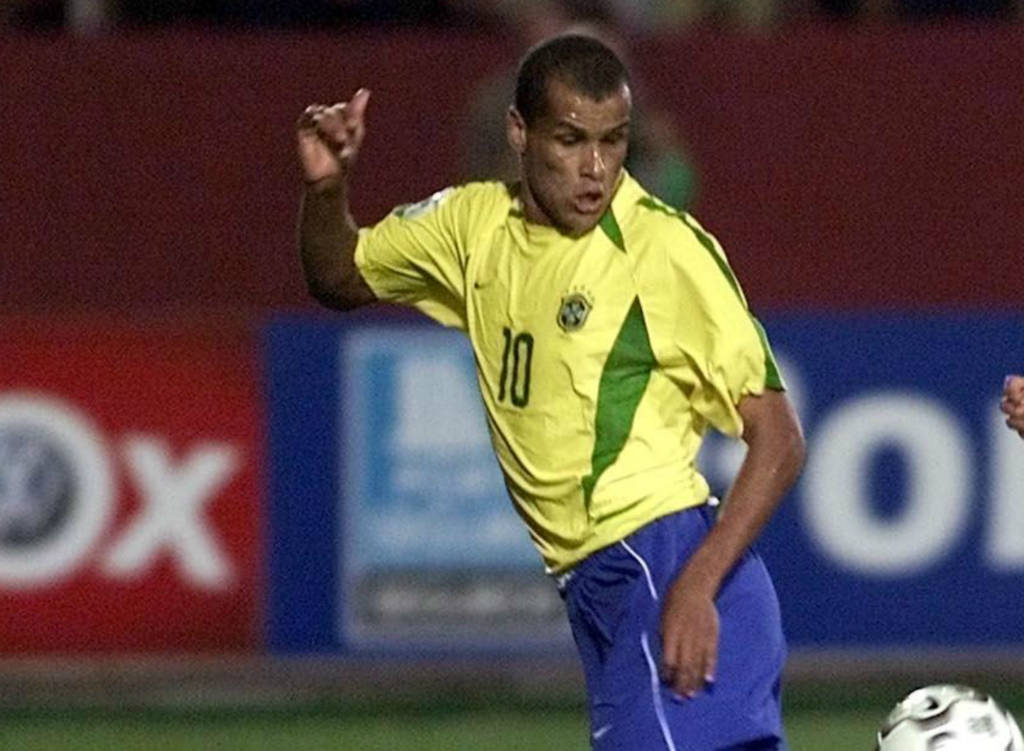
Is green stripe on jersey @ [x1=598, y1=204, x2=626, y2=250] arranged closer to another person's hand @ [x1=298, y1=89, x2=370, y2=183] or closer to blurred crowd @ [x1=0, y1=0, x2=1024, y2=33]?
another person's hand @ [x1=298, y1=89, x2=370, y2=183]

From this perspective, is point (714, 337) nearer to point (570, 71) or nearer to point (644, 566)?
point (644, 566)

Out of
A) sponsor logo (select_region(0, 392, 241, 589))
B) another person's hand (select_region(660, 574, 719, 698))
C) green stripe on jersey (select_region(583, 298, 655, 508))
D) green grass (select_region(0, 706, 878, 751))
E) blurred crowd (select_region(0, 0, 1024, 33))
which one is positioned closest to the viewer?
another person's hand (select_region(660, 574, 719, 698))

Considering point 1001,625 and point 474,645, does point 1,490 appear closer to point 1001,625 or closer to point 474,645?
point 474,645

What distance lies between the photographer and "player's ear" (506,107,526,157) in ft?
21.4

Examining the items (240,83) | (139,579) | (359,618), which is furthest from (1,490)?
(240,83)

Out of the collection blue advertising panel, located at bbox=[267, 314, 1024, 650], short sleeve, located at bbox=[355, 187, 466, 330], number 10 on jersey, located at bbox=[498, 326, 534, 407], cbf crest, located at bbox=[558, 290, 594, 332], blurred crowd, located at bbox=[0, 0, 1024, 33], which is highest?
blurred crowd, located at bbox=[0, 0, 1024, 33]

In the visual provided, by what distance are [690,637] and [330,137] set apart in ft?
4.06

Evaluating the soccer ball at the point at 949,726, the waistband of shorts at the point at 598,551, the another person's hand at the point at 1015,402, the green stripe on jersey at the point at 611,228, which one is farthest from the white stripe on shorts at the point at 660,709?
the another person's hand at the point at 1015,402

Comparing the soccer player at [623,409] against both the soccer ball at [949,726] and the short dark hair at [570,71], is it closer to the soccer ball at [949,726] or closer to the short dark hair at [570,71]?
the short dark hair at [570,71]

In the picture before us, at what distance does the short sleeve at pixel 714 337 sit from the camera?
636 centimetres

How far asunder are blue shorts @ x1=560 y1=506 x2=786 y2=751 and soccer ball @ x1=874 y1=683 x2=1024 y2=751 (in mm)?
236

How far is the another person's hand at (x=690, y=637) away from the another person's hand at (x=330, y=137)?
3.63 feet

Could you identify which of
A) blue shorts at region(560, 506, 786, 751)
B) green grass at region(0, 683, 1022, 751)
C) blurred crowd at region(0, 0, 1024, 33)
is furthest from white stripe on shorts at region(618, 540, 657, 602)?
blurred crowd at region(0, 0, 1024, 33)

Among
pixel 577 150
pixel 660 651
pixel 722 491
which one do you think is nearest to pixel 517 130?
pixel 577 150
